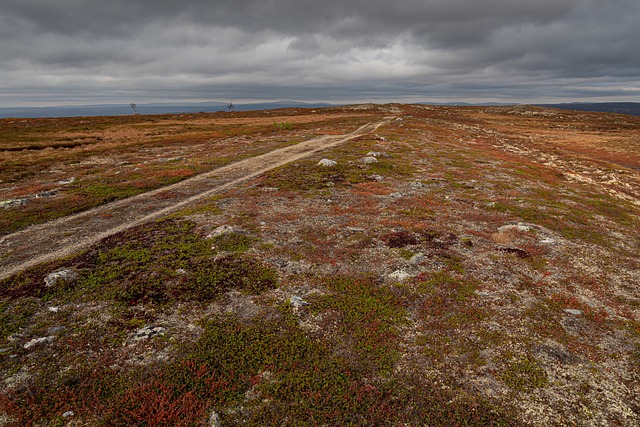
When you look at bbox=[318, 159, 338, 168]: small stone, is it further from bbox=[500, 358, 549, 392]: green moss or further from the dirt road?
bbox=[500, 358, 549, 392]: green moss

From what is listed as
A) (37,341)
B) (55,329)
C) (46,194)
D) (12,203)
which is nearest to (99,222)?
(12,203)

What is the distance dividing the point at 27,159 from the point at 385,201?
65.9m

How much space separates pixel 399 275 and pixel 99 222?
23.6 metres

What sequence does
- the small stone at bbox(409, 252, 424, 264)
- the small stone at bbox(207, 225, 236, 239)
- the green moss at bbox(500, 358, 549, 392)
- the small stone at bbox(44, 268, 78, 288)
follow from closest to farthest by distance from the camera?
the green moss at bbox(500, 358, 549, 392) < the small stone at bbox(44, 268, 78, 288) < the small stone at bbox(409, 252, 424, 264) < the small stone at bbox(207, 225, 236, 239)

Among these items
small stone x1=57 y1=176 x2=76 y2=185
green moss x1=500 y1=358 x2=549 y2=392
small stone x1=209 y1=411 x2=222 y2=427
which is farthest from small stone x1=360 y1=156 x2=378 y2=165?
small stone x1=209 y1=411 x2=222 y2=427

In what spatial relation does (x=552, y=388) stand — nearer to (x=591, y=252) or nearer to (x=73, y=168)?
(x=591, y=252)

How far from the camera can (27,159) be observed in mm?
56594

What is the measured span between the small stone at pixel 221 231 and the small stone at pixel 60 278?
751cm

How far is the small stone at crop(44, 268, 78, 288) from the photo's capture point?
15688 mm

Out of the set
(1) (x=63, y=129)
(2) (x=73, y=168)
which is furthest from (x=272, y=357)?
(1) (x=63, y=129)

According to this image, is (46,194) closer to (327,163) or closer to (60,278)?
(60,278)

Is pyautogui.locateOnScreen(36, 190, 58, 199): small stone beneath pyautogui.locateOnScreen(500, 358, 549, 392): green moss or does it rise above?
above

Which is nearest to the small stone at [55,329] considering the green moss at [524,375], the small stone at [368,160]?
the green moss at [524,375]

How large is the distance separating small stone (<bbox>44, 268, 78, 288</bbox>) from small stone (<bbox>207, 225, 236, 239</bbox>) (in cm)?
751
